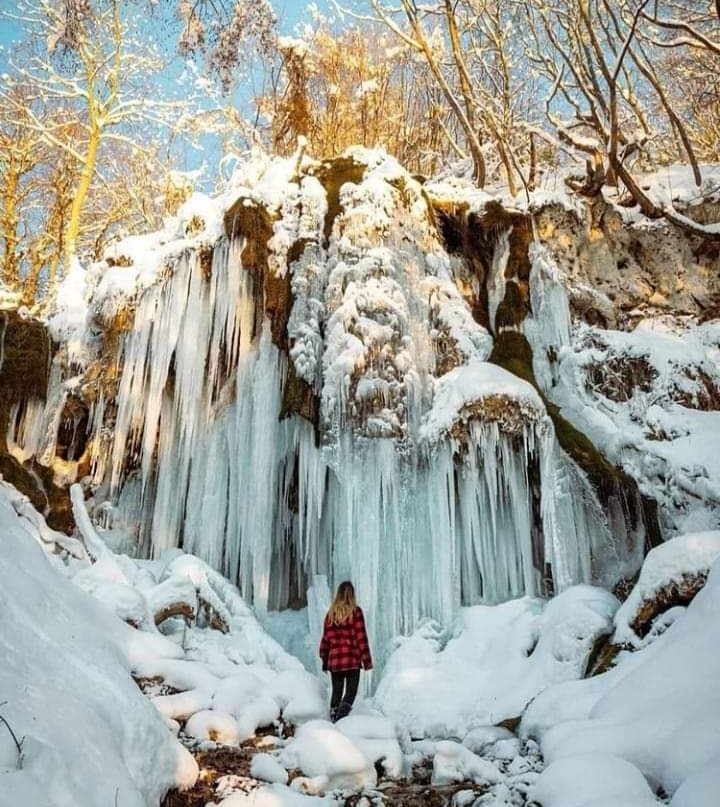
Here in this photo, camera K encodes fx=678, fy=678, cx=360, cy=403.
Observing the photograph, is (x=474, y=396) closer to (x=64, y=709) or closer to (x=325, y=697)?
(x=325, y=697)

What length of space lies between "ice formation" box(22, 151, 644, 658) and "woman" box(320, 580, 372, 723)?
5.33ft

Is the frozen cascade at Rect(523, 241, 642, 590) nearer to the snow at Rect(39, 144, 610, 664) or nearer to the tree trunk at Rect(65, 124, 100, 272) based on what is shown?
the snow at Rect(39, 144, 610, 664)

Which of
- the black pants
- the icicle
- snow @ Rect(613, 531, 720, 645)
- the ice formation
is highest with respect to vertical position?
the icicle

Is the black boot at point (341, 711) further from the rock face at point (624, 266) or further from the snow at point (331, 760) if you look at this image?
the rock face at point (624, 266)

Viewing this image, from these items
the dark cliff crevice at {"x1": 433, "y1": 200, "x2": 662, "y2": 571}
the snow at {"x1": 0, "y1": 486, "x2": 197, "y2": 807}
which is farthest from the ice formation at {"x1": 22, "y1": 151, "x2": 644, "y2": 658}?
the snow at {"x1": 0, "y1": 486, "x2": 197, "y2": 807}

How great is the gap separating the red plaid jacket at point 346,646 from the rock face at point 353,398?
1.63m

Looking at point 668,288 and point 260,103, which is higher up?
point 260,103

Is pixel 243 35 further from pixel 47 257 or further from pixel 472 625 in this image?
pixel 47 257

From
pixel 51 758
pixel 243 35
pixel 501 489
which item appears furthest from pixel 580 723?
pixel 243 35

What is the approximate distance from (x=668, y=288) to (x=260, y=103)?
30.4 feet

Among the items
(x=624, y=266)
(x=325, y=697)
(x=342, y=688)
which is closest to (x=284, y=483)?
(x=325, y=697)

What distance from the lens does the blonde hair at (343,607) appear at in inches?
221

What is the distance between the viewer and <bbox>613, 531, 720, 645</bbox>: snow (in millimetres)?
5133

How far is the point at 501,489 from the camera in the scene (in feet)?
25.1
